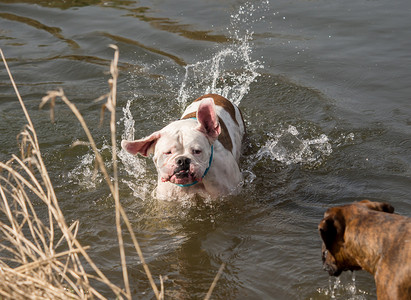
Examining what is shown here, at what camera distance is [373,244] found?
4297 mm

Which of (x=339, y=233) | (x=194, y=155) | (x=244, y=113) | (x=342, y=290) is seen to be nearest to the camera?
(x=339, y=233)

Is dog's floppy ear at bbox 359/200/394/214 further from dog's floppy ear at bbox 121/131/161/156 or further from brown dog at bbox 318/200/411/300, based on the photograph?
dog's floppy ear at bbox 121/131/161/156

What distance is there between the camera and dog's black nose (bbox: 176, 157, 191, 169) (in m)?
6.02

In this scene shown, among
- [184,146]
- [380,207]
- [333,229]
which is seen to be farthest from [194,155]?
[380,207]

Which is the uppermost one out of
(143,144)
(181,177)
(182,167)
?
(143,144)

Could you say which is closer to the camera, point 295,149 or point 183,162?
point 183,162

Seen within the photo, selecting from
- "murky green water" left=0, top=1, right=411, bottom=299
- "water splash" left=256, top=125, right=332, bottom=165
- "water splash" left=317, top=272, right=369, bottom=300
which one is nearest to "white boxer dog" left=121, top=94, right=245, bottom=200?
"murky green water" left=0, top=1, right=411, bottom=299

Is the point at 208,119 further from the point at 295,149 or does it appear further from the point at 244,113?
the point at 244,113

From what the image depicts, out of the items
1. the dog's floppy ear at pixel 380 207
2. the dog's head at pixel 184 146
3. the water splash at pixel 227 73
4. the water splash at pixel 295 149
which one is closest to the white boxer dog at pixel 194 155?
the dog's head at pixel 184 146

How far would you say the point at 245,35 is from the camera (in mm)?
12203

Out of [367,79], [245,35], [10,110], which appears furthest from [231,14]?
[10,110]

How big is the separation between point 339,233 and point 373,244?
0.93 feet

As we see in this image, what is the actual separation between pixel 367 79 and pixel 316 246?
477 centimetres

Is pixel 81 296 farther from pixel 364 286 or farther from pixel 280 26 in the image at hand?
pixel 280 26
